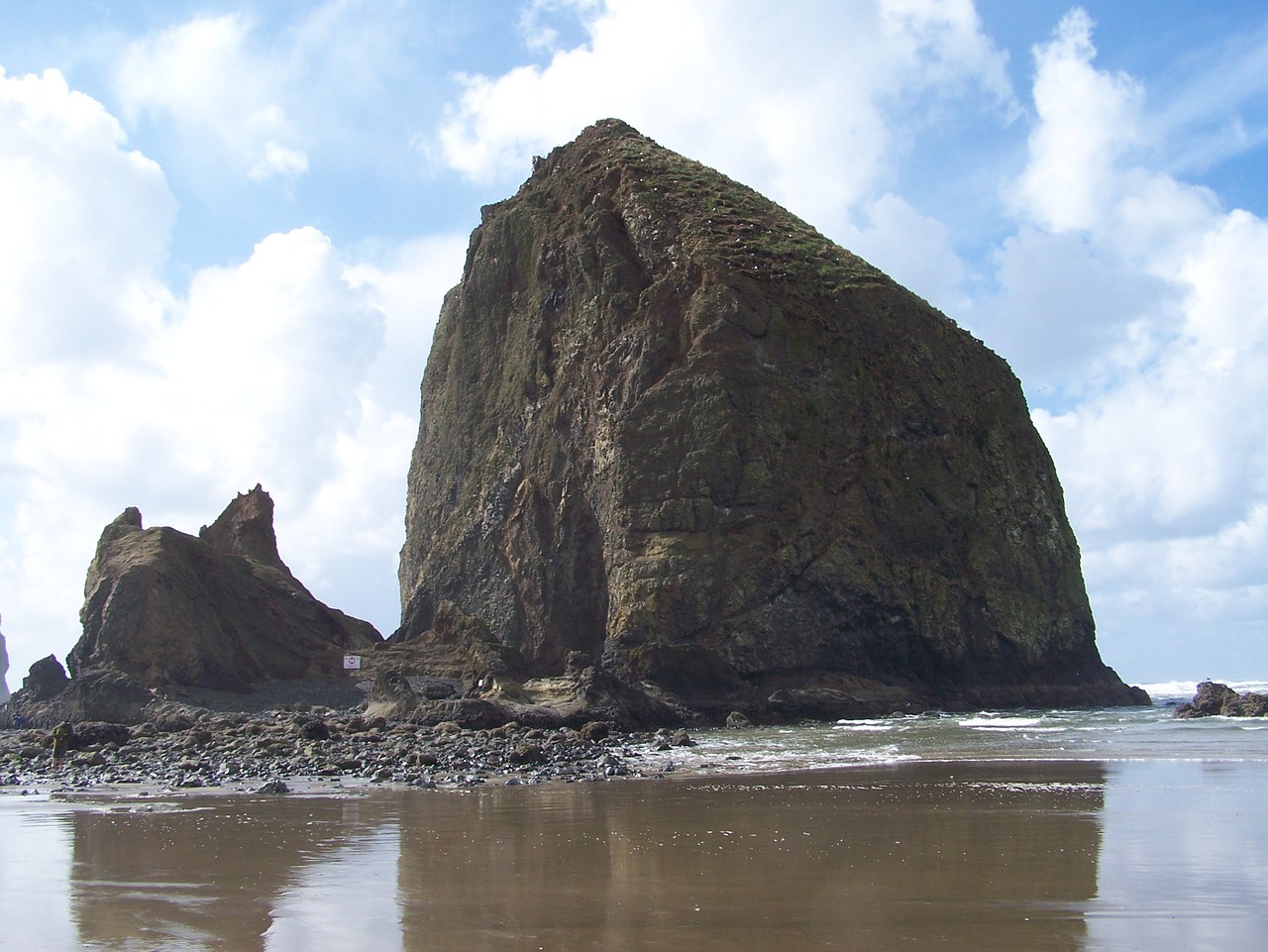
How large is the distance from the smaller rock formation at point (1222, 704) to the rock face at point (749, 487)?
28.6ft

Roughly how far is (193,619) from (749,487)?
A: 2026 cm

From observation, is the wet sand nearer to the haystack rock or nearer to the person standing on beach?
the person standing on beach

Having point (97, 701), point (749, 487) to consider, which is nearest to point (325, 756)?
point (97, 701)

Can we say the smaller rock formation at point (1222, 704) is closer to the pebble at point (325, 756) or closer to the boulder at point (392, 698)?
the pebble at point (325, 756)

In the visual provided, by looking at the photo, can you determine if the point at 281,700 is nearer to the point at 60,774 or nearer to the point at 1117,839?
the point at 60,774

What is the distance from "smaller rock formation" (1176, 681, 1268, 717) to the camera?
3006 centimetres

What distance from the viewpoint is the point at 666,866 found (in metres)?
7.98

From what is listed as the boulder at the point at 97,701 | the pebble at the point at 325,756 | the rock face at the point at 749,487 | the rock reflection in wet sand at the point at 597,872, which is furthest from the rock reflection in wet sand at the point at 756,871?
the rock face at the point at 749,487

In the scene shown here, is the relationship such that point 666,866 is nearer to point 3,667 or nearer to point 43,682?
point 43,682

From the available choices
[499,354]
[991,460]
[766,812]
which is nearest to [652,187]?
[499,354]

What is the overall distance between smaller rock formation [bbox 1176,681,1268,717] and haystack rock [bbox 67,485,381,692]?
2941cm

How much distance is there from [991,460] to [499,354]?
2546 cm

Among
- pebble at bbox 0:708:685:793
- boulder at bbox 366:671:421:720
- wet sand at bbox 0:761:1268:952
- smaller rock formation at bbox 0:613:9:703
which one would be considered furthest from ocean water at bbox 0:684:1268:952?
smaller rock formation at bbox 0:613:9:703

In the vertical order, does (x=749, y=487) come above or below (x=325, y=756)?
above
